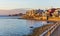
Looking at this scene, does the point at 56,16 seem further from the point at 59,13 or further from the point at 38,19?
the point at 38,19

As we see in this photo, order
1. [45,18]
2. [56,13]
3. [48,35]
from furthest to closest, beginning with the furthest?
[45,18], [56,13], [48,35]

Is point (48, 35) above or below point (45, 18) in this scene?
above

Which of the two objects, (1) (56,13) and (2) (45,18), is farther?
(2) (45,18)

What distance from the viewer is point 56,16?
149ft

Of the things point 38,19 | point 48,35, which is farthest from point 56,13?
point 48,35

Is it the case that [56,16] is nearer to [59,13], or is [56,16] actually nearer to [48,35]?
[59,13]

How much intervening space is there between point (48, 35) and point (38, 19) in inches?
1981

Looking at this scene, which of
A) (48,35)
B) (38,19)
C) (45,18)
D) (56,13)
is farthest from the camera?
(38,19)

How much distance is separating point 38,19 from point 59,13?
10800mm

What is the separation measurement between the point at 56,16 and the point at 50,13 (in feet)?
8.72

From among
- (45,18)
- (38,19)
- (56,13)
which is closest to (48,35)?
(56,13)

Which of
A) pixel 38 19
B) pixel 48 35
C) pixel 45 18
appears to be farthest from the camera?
pixel 38 19

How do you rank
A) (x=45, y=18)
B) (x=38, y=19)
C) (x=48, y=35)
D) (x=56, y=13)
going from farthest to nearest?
(x=38, y=19), (x=45, y=18), (x=56, y=13), (x=48, y=35)

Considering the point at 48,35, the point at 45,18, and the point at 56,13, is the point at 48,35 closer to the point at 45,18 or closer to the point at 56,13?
the point at 56,13
